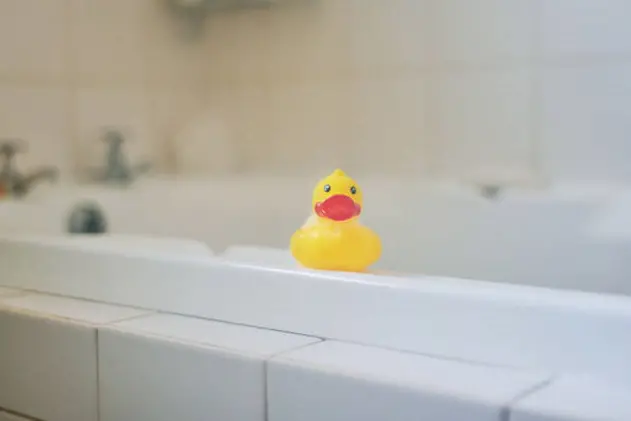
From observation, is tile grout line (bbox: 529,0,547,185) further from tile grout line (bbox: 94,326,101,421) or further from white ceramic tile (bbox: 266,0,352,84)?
tile grout line (bbox: 94,326,101,421)

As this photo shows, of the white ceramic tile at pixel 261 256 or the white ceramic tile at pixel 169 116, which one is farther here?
the white ceramic tile at pixel 169 116

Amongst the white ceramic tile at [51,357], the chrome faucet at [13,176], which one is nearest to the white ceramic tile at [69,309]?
the white ceramic tile at [51,357]

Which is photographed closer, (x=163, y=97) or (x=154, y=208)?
(x=154, y=208)

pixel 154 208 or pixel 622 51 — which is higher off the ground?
pixel 622 51

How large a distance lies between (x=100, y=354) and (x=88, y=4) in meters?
1.10

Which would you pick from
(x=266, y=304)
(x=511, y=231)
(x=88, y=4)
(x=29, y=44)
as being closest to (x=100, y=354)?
(x=266, y=304)

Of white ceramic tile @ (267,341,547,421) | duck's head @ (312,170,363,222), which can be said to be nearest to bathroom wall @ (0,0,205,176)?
duck's head @ (312,170,363,222)

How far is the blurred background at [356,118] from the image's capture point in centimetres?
131

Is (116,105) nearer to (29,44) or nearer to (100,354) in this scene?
(29,44)

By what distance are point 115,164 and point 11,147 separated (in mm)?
250

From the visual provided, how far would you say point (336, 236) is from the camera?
2.43ft

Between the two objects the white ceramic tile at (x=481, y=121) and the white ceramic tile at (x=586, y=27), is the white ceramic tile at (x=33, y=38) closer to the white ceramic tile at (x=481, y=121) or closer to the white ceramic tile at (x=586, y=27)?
the white ceramic tile at (x=481, y=121)

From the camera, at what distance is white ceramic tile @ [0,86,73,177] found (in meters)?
1.52

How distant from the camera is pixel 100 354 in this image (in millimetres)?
746
